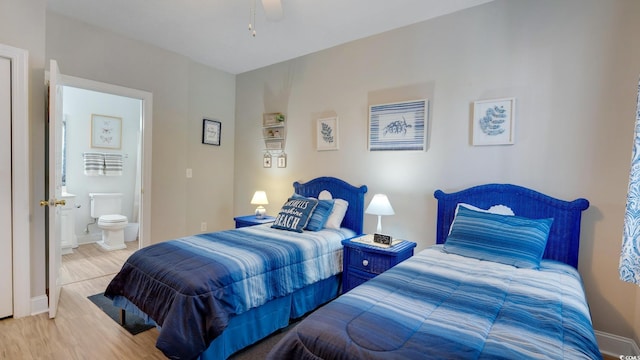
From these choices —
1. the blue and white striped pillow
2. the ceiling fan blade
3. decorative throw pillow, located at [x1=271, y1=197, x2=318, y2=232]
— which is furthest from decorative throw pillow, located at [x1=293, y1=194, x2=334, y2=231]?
the ceiling fan blade

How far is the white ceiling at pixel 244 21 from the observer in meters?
2.70

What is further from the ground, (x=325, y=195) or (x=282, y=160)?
(x=282, y=160)

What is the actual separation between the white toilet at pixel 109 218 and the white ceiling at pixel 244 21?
2.55m

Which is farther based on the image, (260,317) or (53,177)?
(53,177)

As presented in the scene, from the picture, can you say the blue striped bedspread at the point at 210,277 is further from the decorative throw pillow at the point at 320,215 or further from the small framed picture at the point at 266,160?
the small framed picture at the point at 266,160

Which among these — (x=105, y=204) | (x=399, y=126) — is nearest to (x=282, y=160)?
(x=399, y=126)

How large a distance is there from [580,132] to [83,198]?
20.0ft

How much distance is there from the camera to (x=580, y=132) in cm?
225

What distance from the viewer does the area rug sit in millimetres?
2381

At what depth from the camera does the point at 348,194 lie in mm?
3404

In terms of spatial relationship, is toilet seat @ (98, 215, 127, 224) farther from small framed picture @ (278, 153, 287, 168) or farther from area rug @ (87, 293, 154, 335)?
small framed picture @ (278, 153, 287, 168)

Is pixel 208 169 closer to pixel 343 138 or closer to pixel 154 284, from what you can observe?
pixel 343 138

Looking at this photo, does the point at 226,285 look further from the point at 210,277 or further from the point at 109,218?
the point at 109,218

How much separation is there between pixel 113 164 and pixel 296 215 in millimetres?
3685
